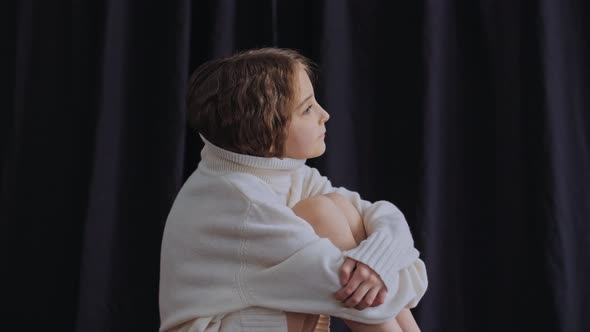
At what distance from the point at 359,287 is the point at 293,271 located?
113 millimetres

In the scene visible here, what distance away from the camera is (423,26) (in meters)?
1.97

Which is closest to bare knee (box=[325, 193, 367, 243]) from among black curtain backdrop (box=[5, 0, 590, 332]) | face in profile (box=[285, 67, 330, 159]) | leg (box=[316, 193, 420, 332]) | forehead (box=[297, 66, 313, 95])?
leg (box=[316, 193, 420, 332])

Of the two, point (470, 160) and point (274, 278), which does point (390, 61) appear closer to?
point (470, 160)

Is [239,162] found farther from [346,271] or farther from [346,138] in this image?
[346,138]

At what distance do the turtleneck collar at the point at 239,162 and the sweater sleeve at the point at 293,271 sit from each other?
0.10 metres

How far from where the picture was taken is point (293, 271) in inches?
44.0

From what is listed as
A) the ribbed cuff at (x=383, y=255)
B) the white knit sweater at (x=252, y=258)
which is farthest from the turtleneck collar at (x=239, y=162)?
the ribbed cuff at (x=383, y=255)

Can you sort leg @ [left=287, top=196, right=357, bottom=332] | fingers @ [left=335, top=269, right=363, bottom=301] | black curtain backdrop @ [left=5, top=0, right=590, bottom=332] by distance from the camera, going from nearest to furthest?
fingers @ [left=335, top=269, right=363, bottom=301] < leg @ [left=287, top=196, right=357, bottom=332] < black curtain backdrop @ [left=5, top=0, right=590, bottom=332]

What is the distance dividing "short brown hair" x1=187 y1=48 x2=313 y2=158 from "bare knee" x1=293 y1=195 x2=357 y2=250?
4.6 inches

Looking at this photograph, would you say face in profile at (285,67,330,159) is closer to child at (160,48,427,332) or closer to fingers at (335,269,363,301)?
child at (160,48,427,332)

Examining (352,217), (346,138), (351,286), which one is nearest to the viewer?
(351,286)

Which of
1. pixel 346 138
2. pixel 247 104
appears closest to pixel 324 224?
pixel 247 104

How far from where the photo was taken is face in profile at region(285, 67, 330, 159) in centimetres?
126

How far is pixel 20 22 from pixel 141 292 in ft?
2.90
